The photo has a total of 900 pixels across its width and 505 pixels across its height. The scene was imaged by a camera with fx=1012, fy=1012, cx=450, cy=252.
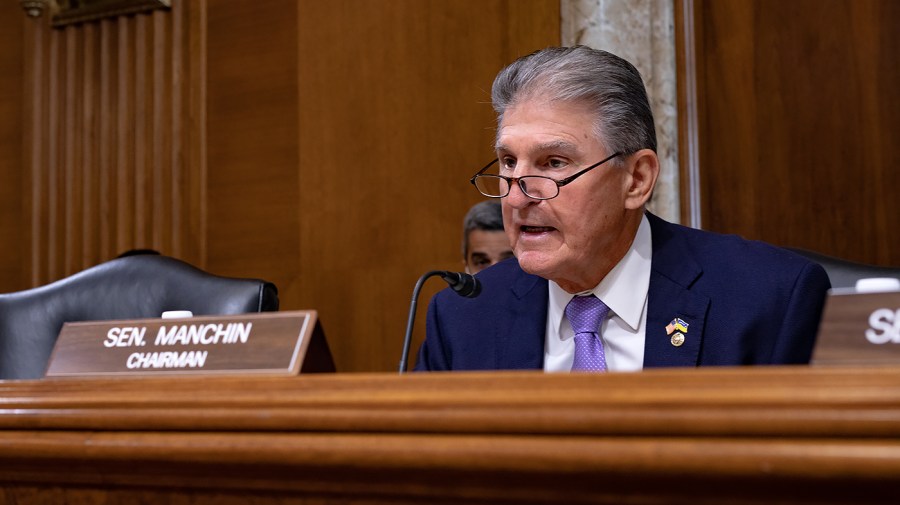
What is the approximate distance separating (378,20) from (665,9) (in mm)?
1044

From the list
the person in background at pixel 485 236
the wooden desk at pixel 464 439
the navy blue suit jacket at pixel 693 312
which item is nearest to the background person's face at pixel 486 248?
the person in background at pixel 485 236

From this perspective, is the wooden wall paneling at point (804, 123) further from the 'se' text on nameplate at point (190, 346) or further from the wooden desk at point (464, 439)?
the wooden desk at point (464, 439)

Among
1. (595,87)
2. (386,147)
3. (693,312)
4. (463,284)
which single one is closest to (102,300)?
(463,284)

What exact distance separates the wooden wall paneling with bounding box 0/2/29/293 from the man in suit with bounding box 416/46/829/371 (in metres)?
2.79

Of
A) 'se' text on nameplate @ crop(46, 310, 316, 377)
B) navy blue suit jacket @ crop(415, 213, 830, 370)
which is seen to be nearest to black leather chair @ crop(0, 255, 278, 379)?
navy blue suit jacket @ crop(415, 213, 830, 370)

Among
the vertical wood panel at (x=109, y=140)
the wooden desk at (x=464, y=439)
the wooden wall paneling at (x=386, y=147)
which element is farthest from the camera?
the vertical wood panel at (x=109, y=140)

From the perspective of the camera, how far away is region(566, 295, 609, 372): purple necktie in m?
1.79

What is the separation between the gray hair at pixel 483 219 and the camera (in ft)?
10.5

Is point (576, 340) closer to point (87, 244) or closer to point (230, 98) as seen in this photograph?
point (230, 98)

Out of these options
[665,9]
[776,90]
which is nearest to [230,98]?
[665,9]

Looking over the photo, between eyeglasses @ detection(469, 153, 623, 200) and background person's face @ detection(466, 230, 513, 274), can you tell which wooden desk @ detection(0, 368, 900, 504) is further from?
background person's face @ detection(466, 230, 513, 274)

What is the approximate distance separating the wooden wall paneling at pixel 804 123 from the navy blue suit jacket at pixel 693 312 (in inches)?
43.7

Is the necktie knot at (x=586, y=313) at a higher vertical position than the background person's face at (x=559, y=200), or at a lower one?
lower

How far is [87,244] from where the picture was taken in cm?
407
